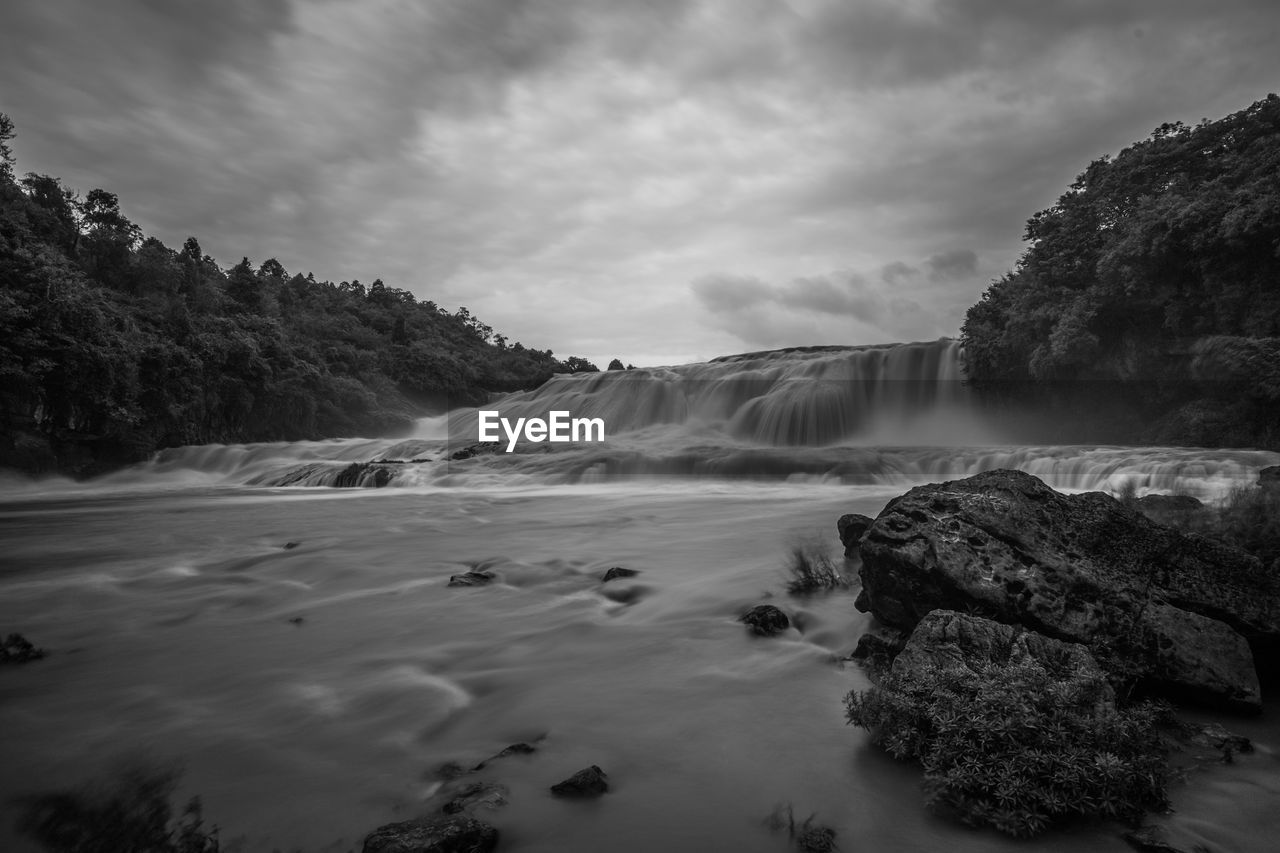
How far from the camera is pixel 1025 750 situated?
2.67 m

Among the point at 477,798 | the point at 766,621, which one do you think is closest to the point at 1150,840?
the point at 477,798

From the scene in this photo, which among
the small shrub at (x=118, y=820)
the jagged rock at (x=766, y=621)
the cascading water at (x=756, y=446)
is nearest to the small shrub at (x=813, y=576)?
the jagged rock at (x=766, y=621)

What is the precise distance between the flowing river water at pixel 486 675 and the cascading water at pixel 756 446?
1829 mm

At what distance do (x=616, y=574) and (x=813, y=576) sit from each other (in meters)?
2.24

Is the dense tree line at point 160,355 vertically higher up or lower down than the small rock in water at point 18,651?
higher up

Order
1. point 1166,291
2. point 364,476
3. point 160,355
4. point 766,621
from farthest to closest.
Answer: point 160,355 → point 364,476 → point 1166,291 → point 766,621

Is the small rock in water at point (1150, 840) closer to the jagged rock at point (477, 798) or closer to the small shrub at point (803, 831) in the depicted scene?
the small shrub at point (803, 831)

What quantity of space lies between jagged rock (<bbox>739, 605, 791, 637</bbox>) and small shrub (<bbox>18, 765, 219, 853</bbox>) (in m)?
3.66

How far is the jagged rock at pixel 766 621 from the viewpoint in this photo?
509 centimetres

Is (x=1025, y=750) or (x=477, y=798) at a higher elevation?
(x=1025, y=750)

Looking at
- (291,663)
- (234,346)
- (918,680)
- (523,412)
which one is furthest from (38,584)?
(523,412)

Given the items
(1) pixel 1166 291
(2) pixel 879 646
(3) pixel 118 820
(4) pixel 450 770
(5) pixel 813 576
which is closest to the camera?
(3) pixel 118 820

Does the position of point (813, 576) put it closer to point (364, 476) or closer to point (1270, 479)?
point (1270, 479)

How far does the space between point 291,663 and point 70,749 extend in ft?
4.58
